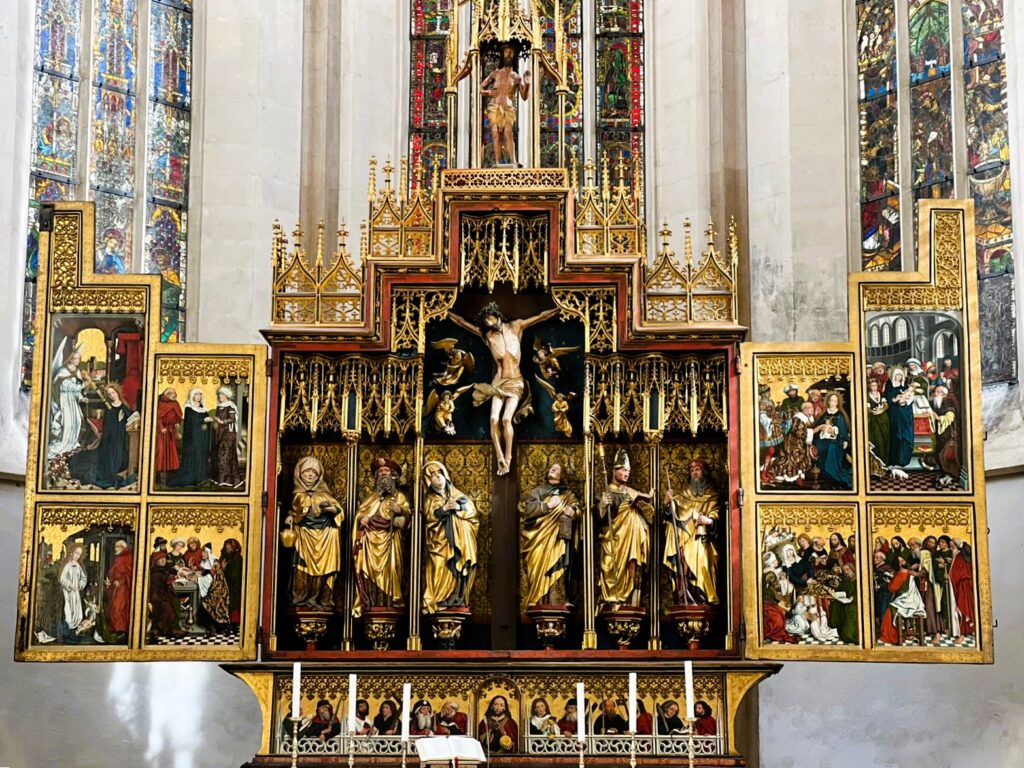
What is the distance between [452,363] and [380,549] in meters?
1.69

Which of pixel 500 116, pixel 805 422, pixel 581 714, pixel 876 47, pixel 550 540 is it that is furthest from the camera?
pixel 876 47

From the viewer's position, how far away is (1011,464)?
15594 millimetres

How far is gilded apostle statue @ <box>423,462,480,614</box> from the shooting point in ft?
46.6

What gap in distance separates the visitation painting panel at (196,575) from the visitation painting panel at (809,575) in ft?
13.4

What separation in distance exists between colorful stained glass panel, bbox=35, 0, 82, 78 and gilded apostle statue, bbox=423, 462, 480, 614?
6194 millimetres

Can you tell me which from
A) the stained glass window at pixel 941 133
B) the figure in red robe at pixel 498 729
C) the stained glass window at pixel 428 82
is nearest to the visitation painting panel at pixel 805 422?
the figure in red robe at pixel 498 729

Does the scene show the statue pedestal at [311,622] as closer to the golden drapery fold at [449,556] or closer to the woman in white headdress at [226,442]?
the golden drapery fold at [449,556]

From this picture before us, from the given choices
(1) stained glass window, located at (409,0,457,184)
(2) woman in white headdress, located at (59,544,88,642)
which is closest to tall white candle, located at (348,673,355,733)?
(2) woman in white headdress, located at (59,544,88,642)

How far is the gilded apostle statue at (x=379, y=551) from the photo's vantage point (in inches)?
559

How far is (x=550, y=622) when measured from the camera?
14.2 m

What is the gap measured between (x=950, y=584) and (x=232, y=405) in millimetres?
5774

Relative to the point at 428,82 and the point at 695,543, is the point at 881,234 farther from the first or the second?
the point at 428,82

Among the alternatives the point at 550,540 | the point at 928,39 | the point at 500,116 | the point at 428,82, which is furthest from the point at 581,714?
the point at 428,82

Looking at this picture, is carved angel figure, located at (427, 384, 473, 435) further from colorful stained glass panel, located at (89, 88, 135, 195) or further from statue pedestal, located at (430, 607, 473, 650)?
colorful stained glass panel, located at (89, 88, 135, 195)
